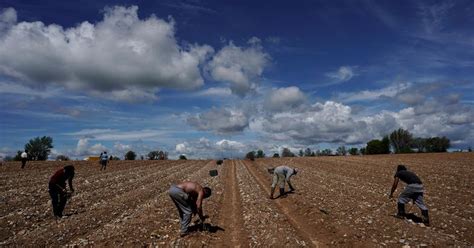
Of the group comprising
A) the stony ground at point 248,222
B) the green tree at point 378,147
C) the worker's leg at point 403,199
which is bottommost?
the stony ground at point 248,222

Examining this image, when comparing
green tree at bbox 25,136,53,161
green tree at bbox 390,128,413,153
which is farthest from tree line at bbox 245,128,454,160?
green tree at bbox 25,136,53,161

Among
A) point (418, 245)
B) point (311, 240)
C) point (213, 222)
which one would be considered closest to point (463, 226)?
point (418, 245)

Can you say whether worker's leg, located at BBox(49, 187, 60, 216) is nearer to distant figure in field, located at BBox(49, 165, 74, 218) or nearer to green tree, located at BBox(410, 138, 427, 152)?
distant figure in field, located at BBox(49, 165, 74, 218)

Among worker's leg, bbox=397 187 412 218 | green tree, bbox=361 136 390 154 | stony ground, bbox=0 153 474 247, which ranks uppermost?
green tree, bbox=361 136 390 154

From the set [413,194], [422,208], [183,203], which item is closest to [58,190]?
[183,203]

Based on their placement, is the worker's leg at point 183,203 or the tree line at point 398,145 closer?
the worker's leg at point 183,203

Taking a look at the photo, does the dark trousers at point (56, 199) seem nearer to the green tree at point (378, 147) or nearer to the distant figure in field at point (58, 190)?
the distant figure in field at point (58, 190)

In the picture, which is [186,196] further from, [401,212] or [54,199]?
[401,212]

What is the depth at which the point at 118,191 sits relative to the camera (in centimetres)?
2828

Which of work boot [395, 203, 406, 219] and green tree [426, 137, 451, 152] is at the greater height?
green tree [426, 137, 451, 152]

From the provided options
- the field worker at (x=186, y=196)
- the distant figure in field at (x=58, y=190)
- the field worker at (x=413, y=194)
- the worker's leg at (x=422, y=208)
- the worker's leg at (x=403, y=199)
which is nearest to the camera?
the field worker at (x=186, y=196)

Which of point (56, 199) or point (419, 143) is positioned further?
point (419, 143)

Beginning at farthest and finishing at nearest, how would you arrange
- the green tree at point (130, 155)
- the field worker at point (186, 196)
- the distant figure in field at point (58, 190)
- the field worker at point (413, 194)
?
1. the green tree at point (130, 155)
2. the distant figure in field at point (58, 190)
3. the field worker at point (413, 194)
4. the field worker at point (186, 196)

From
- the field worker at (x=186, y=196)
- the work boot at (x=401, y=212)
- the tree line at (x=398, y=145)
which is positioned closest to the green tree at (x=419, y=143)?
the tree line at (x=398, y=145)
